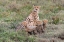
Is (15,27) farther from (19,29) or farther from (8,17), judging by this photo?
(8,17)

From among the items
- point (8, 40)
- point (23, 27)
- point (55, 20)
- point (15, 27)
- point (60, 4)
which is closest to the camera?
point (8, 40)

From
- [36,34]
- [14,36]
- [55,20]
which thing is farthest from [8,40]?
[55,20]

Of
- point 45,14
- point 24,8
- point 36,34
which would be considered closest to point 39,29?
point 36,34

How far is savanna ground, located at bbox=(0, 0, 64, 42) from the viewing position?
386 inches

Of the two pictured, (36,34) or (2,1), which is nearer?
(36,34)

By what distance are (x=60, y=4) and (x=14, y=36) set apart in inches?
323

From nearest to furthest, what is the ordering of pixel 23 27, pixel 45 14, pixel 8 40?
pixel 8 40 < pixel 23 27 < pixel 45 14

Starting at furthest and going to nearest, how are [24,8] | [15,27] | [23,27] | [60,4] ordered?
[60,4]
[24,8]
[15,27]
[23,27]

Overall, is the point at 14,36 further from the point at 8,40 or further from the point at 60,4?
the point at 60,4

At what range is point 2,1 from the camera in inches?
666

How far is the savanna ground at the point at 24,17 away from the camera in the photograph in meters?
9.80

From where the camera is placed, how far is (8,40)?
9.38 meters

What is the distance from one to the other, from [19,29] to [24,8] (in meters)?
5.83

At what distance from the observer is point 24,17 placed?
44.8 ft
